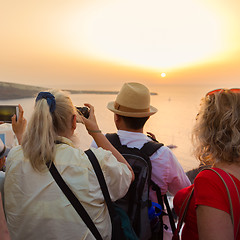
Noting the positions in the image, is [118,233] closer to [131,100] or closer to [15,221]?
[15,221]

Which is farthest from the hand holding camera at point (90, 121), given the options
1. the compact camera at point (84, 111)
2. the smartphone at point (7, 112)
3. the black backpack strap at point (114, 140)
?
the smartphone at point (7, 112)

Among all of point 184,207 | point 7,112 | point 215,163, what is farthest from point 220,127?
point 7,112

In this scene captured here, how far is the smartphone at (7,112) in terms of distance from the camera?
1.63 m

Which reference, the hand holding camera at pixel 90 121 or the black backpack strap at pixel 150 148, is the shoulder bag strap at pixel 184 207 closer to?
the black backpack strap at pixel 150 148

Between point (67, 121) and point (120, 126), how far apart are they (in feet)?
1.55

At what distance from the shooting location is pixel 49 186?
871 mm

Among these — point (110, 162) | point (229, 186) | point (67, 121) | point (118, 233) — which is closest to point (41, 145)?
point (67, 121)

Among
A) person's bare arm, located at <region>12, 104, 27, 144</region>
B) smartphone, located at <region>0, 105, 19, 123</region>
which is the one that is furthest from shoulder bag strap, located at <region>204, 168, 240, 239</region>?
smartphone, located at <region>0, 105, 19, 123</region>

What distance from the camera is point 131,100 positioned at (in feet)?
5.12

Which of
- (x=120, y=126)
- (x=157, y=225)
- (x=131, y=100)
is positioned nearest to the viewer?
(x=157, y=225)

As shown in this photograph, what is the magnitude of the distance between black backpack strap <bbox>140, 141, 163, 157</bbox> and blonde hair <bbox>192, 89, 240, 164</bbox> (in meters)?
0.30

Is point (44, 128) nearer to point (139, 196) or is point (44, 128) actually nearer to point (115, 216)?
point (115, 216)

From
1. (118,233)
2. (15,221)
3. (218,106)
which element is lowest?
(118,233)

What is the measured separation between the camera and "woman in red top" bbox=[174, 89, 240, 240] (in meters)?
0.78
